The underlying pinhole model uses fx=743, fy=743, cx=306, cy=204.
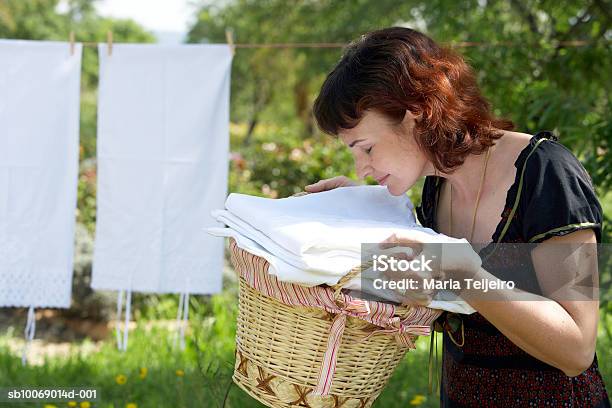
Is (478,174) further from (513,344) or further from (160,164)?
(160,164)

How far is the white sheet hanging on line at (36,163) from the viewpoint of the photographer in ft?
9.66

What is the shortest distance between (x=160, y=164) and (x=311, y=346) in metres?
1.88

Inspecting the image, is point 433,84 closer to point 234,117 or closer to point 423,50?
point 423,50

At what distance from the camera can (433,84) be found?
54.0 inches

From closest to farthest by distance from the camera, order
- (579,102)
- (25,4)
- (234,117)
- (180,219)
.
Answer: (579,102) < (180,219) < (25,4) < (234,117)

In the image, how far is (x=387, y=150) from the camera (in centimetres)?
141

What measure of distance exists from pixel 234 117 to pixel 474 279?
21.7 metres

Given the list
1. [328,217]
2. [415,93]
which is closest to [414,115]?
[415,93]

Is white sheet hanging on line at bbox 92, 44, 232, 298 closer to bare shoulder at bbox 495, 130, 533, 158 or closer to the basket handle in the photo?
bare shoulder at bbox 495, 130, 533, 158

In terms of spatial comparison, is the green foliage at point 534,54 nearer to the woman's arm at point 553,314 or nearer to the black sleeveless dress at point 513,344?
the black sleeveless dress at point 513,344

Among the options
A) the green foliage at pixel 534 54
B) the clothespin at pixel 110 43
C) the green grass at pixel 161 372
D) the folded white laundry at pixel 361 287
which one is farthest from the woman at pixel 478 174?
the clothespin at pixel 110 43

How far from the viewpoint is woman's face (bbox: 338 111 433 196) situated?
140 cm

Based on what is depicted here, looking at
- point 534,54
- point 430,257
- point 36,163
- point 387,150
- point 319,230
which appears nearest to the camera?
point 430,257

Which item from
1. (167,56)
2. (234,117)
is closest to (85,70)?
(234,117)
